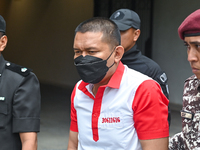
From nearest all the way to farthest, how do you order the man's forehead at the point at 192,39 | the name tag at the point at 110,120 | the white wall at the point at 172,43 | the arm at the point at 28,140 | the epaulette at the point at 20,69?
the man's forehead at the point at 192,39
the name tag at the point at 110,120
the arm at the point at 28,140
the epaulette at the point at 20,69
the white wall at the point at 172,43

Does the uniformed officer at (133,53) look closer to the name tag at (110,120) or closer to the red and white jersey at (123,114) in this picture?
the red and white jersey at (123,114)

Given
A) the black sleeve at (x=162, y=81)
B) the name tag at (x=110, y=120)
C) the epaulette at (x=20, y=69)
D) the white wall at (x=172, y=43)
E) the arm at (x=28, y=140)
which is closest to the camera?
the name tag at (x=110, y=120)

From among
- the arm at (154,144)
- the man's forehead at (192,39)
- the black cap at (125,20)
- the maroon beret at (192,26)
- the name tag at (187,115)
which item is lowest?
the arm at (154,144)

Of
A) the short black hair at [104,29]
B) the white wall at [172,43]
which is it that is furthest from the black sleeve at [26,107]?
the white wall at [172,43]

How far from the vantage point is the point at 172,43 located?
8.45 m

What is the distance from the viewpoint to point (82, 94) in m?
1.82

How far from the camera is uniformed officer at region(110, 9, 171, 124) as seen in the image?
8.69 feet

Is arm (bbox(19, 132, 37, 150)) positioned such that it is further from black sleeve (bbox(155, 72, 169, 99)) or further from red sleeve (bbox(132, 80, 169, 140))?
black sleeve (bbox(155, 72, 169, 99))

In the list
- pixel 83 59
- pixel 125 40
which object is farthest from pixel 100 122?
pixel 125 40

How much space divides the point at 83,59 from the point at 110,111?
1.02 feet

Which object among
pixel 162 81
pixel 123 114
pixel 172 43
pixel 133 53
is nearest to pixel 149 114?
pixel 123 114

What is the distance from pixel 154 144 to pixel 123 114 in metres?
0.21

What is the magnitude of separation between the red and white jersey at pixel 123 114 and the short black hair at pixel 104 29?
18 cm

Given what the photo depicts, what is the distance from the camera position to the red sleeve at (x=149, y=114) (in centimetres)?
160
